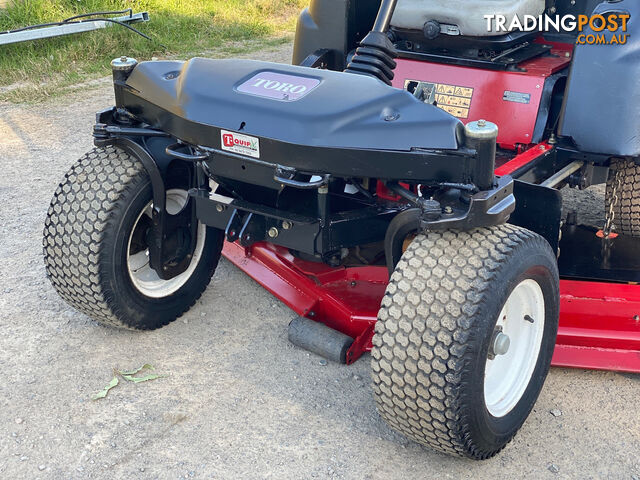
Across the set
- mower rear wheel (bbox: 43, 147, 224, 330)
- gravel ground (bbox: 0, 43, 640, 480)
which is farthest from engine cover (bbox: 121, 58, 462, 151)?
gravel ground (bbox: 0, 43, 640, 480)

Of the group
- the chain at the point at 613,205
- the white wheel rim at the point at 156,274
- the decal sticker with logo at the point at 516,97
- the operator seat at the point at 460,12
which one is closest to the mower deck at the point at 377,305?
the white wheel rim at the point at 156,274

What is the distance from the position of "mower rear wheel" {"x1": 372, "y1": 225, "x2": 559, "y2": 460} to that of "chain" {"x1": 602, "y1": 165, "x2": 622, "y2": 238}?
1084 millimetres

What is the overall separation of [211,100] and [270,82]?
0.18 m

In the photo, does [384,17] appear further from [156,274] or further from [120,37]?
[120,37]

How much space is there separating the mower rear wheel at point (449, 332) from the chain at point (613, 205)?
3.56 feet

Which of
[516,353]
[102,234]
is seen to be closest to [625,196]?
[516,353]

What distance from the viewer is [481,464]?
92.4 inches

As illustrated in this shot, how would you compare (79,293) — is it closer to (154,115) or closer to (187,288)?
(187,288)

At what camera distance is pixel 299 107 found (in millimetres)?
2215

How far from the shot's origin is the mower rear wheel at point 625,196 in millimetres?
3203

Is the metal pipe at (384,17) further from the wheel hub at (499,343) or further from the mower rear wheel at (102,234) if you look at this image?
the wheel hub at (499,343)

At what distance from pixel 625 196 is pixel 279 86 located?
1632mm

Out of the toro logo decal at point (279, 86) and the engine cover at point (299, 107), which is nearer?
the engine cover at point (299, 107)
